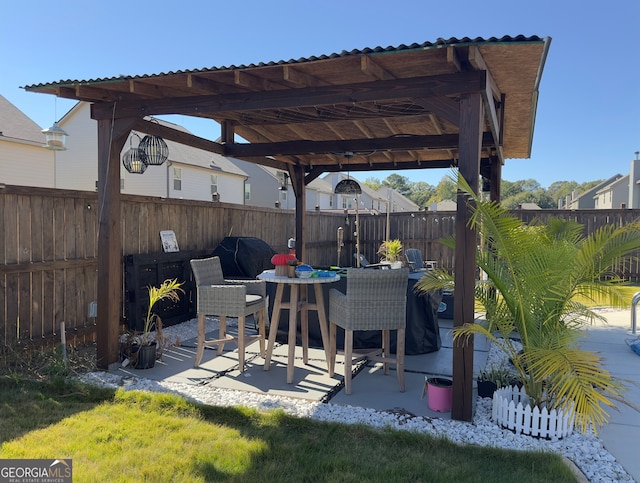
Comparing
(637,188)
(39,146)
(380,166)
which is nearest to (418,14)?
(380,166)

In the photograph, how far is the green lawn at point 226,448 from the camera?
2.57 meters

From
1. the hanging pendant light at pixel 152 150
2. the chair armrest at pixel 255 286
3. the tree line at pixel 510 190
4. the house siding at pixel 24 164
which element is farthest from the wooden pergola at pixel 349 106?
the tree line at pixel 510 190

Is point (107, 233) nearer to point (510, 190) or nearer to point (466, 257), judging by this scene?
point (466, 257)

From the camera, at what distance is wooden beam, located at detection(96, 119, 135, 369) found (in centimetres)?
443

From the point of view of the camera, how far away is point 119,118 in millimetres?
4422

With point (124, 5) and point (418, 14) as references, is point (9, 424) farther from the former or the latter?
point (418, 14)

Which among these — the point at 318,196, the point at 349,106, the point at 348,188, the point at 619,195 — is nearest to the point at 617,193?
the point at 619,195

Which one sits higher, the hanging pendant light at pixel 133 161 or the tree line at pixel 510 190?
the tree line at pixel 510 190

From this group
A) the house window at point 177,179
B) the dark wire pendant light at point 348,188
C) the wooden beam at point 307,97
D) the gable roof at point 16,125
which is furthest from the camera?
the house window at point 177,179

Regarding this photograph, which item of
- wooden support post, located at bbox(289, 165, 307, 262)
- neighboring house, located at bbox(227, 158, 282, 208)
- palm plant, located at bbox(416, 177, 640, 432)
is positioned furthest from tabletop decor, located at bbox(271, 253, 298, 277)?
neighboring house, located at bbox(227, 158, 282, 208)

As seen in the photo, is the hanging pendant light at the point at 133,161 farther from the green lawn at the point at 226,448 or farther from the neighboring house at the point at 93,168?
the neighboring house at the point at 93,168

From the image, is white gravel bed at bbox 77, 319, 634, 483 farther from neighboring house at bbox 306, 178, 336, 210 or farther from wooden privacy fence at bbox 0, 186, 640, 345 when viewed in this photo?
neighboring house at bbox 306, 178, 336, 210

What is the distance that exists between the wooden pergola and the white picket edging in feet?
0.75

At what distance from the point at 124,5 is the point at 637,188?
2293 cm
